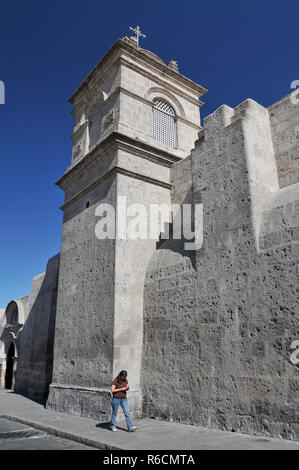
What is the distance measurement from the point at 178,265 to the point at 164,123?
514 cm

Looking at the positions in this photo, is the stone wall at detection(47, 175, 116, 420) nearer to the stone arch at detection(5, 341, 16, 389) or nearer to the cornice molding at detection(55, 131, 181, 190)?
the cornice molding at detection(55, 131, 181, 190)

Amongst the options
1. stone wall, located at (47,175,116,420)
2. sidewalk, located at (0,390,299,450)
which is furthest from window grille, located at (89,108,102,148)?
sidewalk, located at (0,390,299,450)

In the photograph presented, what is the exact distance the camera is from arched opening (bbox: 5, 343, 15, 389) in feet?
50.4

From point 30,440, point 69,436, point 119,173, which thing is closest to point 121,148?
point 119,173

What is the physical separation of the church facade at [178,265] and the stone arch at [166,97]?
4cm

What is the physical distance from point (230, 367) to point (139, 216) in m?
4.16

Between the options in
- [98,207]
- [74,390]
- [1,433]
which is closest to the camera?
[1,433]

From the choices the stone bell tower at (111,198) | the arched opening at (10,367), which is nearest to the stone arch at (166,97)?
the stone bell tower at (111,198)

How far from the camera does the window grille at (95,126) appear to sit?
1074 centimetres

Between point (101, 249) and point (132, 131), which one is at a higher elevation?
point (132, 131)

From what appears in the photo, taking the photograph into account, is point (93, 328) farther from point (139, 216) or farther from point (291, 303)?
point (291, 303)

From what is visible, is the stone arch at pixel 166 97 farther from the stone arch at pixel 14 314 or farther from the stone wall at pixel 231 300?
the stone arch at pixel 14 314
